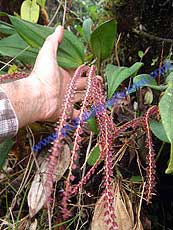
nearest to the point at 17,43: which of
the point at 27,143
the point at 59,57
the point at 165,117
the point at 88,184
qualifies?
the point at 59,57

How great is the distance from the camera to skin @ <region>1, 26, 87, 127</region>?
654 millimetres

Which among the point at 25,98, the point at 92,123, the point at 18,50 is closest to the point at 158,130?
the point at 92,123

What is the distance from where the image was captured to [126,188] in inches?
30.6

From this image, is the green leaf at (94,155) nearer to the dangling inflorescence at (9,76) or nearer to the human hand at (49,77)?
the human hand at (49,77)

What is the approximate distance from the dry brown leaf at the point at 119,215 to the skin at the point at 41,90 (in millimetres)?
190

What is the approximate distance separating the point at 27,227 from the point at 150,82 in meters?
0.40

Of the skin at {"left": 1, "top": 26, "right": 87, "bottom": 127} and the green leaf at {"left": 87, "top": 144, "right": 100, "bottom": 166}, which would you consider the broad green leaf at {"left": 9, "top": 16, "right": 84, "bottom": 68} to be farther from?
the green leaf at {"left": 87, "top": 144, "right": 100, "bottom": 166}

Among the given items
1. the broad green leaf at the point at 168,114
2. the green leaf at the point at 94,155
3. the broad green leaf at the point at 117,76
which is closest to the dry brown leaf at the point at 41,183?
the green leaf at the point at 94,155

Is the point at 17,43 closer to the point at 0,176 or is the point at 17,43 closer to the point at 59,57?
the point at 59,57

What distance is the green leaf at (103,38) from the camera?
0.74m

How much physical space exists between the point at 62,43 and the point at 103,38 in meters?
0.10

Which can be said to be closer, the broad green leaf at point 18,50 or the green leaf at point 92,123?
the green leaf at point 92,123

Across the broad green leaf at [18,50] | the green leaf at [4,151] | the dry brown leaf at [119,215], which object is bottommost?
the dry brown leaf at [119,215]

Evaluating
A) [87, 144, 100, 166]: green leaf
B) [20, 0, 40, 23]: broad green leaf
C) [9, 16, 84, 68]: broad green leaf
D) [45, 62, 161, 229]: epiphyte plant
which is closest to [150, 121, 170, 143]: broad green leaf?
[45, 62, 161, 229]: epiphyte plant
